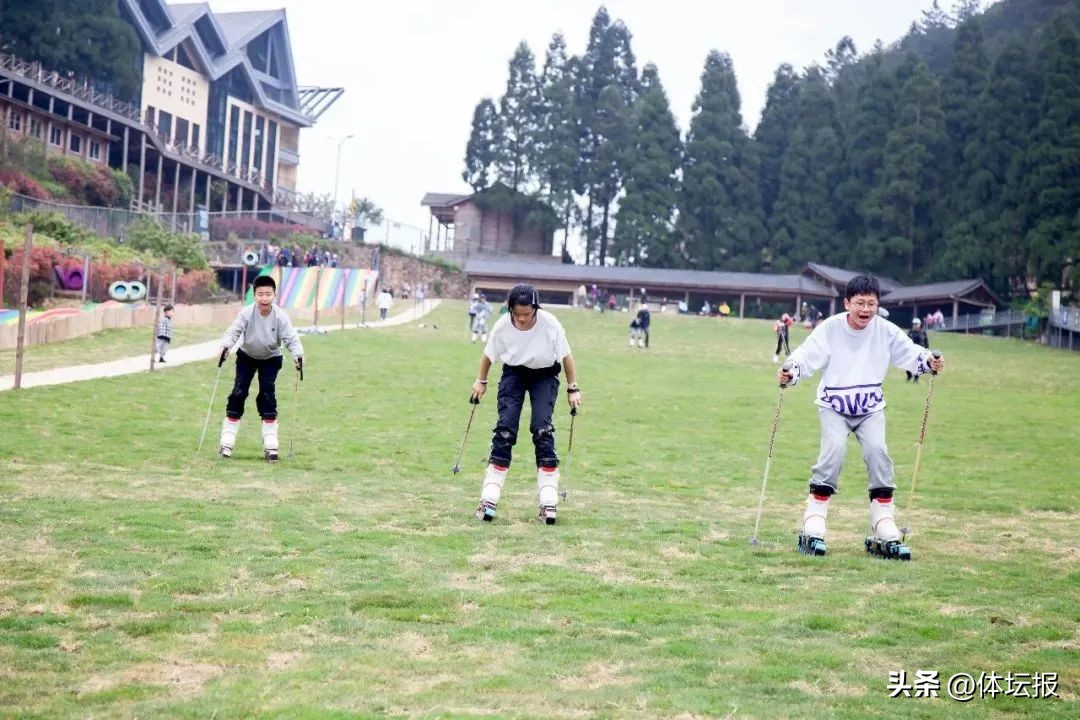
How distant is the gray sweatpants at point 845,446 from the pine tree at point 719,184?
8033cm

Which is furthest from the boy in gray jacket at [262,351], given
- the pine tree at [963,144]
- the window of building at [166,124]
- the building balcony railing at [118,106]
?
the pine tree at [963,144]

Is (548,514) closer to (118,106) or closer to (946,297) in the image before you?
(118,106)

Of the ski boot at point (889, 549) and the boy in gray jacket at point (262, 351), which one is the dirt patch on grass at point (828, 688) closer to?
the ski boot at point (889, 549)

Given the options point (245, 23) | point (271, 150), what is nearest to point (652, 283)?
point (271, 150)

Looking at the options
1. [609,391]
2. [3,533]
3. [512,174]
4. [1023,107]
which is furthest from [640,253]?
[3,533]

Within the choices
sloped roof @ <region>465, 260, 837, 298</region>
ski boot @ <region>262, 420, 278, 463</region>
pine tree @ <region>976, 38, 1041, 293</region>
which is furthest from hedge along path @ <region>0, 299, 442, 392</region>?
pine tree @ <region>976, 38, 1041, 293</region>

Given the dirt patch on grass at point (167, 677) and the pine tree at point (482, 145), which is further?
the pine tree at point (482, 145)

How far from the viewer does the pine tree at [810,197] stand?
87.7m

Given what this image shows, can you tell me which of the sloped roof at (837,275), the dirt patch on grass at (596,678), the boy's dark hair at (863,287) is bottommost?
the dirt patch on grass at (596,678)

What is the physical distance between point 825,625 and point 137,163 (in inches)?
2554

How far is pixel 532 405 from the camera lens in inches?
426

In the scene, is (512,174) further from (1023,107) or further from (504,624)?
(504,624)

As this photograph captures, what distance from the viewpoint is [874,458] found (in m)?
9.76

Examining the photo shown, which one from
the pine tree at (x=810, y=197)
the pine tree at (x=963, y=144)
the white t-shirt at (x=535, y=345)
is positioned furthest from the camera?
the pine tree at (x=810, y=197)
